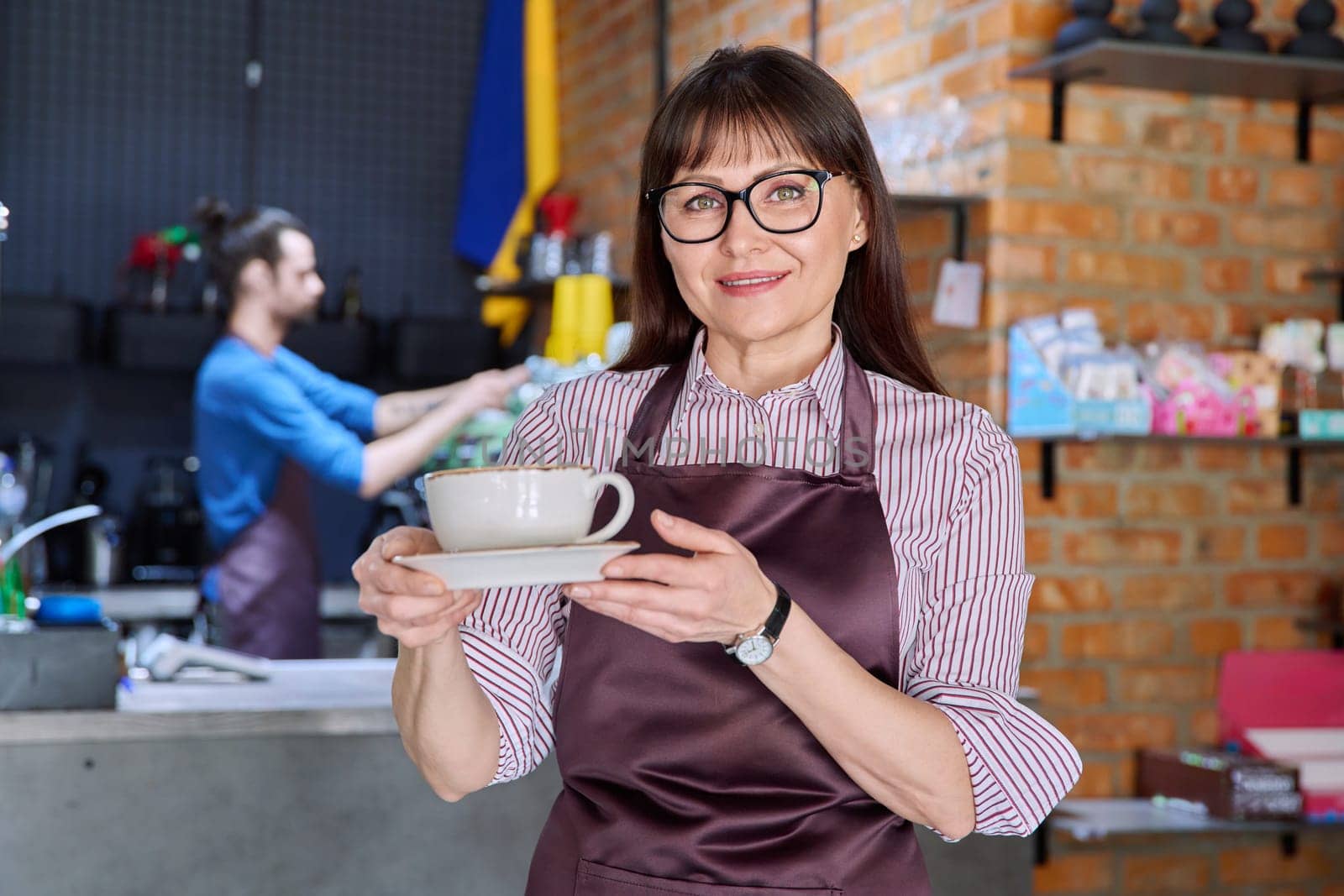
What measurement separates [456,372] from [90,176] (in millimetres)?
1309

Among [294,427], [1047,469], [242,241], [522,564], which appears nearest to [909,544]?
[522,564]

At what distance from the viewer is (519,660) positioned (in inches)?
49.3

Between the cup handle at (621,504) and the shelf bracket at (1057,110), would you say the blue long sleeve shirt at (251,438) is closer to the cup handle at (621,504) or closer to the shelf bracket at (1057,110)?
the shelf bracket at (1057,110)

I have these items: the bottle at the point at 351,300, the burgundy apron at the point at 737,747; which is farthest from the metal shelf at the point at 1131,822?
the bottle at the point at 351,300

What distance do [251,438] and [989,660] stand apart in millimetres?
2695

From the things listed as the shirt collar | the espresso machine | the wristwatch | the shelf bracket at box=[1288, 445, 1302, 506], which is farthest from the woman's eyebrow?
the espresso machine

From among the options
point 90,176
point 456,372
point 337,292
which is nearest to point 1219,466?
point 456,372

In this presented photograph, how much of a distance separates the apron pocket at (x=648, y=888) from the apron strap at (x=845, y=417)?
1.13 feet

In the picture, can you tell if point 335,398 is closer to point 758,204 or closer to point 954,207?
A: point 954,207

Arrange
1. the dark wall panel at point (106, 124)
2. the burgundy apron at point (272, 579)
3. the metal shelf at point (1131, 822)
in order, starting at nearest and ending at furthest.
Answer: the metal shelf at point (1131, 822) < the burgundy apron at point (272, 579) < the dark wall panel at point (106, 124)

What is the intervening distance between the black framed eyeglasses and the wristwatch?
351mm

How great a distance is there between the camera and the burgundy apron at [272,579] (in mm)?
3625

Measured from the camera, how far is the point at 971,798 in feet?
3.85

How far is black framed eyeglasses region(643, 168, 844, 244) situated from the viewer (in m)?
1.24
